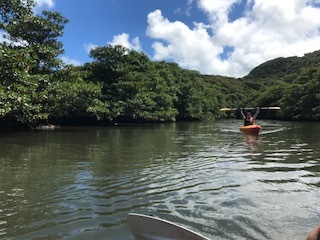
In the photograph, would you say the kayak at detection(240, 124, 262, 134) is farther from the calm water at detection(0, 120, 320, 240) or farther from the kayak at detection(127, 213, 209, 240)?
the kayak at detection(127, 213, 209, 240)

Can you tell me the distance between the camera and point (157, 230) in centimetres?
392

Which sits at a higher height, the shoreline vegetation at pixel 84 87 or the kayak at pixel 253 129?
the shoreline vegetation at pixel 84 87

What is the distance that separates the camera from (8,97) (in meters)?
16.7

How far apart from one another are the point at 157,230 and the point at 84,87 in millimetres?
24325

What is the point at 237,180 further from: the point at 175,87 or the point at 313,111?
the point at 313,111

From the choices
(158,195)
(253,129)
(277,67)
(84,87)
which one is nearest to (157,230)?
(158,195)

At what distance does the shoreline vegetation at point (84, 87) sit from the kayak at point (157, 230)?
547 inches

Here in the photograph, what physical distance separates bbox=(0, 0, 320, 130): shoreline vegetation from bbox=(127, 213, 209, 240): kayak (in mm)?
13901

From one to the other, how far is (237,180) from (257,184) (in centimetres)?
60

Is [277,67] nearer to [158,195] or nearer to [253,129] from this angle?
[253,129]

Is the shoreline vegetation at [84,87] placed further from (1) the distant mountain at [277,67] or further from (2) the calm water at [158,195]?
(1) the distant mountain at [277,67]

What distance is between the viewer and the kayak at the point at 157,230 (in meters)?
3.71

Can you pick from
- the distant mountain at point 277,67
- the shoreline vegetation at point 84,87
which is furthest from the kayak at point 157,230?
the distant mountain at point 277,67

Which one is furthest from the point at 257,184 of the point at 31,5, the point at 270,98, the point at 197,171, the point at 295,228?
the point at 270,98
